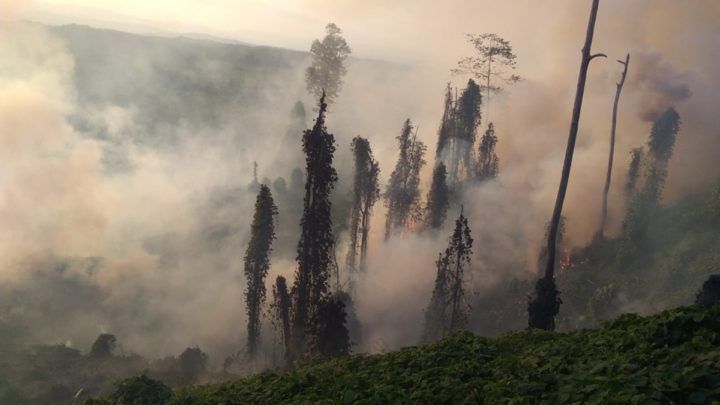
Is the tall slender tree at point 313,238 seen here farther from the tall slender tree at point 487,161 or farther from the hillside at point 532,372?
the tall slender tree at point 487,161

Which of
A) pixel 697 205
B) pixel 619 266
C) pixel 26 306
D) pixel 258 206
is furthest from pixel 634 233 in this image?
pixel 26 306

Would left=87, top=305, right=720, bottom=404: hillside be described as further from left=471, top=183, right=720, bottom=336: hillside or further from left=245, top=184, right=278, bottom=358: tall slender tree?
left=245, top=184, right=278, bottom=358: tall slender tree

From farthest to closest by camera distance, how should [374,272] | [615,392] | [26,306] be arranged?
[374,272], [26,306], [615,392]

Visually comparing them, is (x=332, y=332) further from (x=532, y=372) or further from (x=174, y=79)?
(x=174, y=79)

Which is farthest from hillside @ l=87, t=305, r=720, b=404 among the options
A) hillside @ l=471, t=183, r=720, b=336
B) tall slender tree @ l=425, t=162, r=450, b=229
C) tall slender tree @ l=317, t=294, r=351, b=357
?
tall slender tree @ l=425, t=162, r=450, b=229

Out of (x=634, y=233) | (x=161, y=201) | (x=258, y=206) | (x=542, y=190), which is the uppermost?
(x=161, y=201)

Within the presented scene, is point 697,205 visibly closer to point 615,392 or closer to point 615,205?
point 615,205

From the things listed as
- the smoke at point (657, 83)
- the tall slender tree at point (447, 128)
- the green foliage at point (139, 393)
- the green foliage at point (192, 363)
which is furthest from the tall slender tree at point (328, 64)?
the green foliage at point (139, 393)
